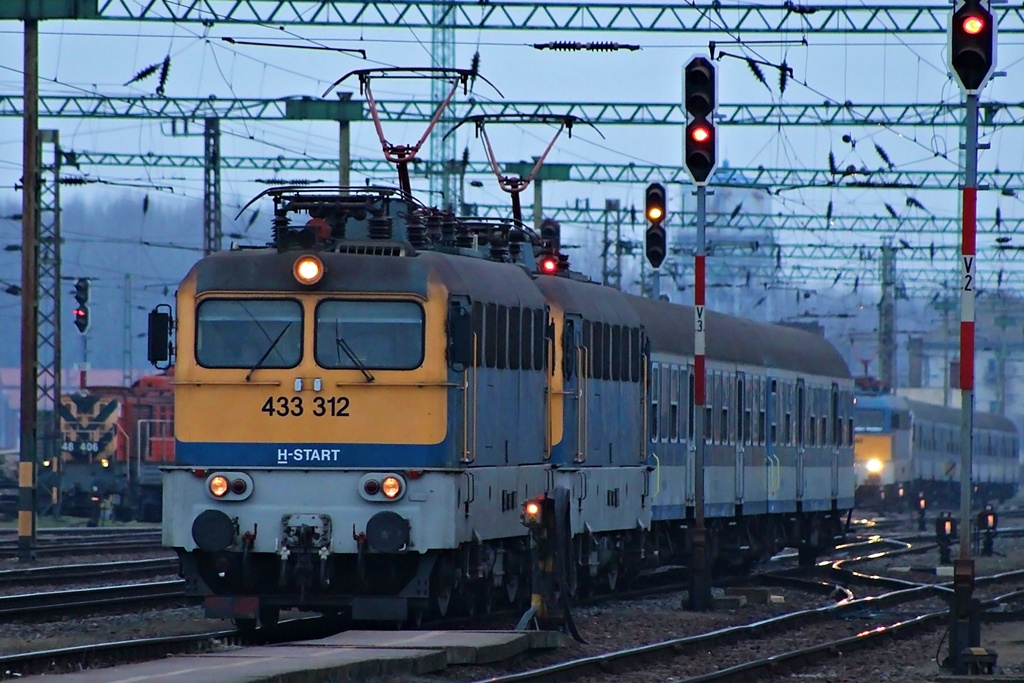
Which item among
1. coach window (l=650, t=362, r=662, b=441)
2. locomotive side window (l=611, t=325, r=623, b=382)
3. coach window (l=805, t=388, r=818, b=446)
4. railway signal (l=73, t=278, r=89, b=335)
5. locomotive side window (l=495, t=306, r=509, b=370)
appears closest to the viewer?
locomotive side window (l=495, t=306, r=509, b=370)

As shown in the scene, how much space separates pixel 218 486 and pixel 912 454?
49140 millimetres

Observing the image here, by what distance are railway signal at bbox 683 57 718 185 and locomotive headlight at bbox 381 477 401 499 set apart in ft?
20.1

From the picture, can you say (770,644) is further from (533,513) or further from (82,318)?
(82,318)

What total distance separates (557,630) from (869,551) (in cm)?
2341

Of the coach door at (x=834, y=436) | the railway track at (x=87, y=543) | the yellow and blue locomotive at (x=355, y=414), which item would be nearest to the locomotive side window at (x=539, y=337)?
the yellow and blue locomotive at (x=355, y=414)

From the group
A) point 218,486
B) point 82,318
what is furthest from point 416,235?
point 82,318

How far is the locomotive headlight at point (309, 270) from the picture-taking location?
17.6 meters

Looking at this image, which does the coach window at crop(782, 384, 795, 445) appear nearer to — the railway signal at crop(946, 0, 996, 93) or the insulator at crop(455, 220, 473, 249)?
the insulator at crop(455, 220, 473, 249)

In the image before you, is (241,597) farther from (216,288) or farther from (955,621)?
(955,621)

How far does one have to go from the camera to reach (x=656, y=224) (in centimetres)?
2452

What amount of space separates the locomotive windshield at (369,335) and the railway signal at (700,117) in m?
5.22

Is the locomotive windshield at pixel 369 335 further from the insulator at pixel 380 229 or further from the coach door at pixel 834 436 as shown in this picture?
the coach door at pixel 834 436

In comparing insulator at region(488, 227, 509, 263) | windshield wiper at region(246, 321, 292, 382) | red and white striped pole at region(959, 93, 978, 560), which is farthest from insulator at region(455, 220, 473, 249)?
red and white striped pole at region(959, 93, 978, 560)

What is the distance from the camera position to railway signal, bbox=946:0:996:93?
16203 mm
